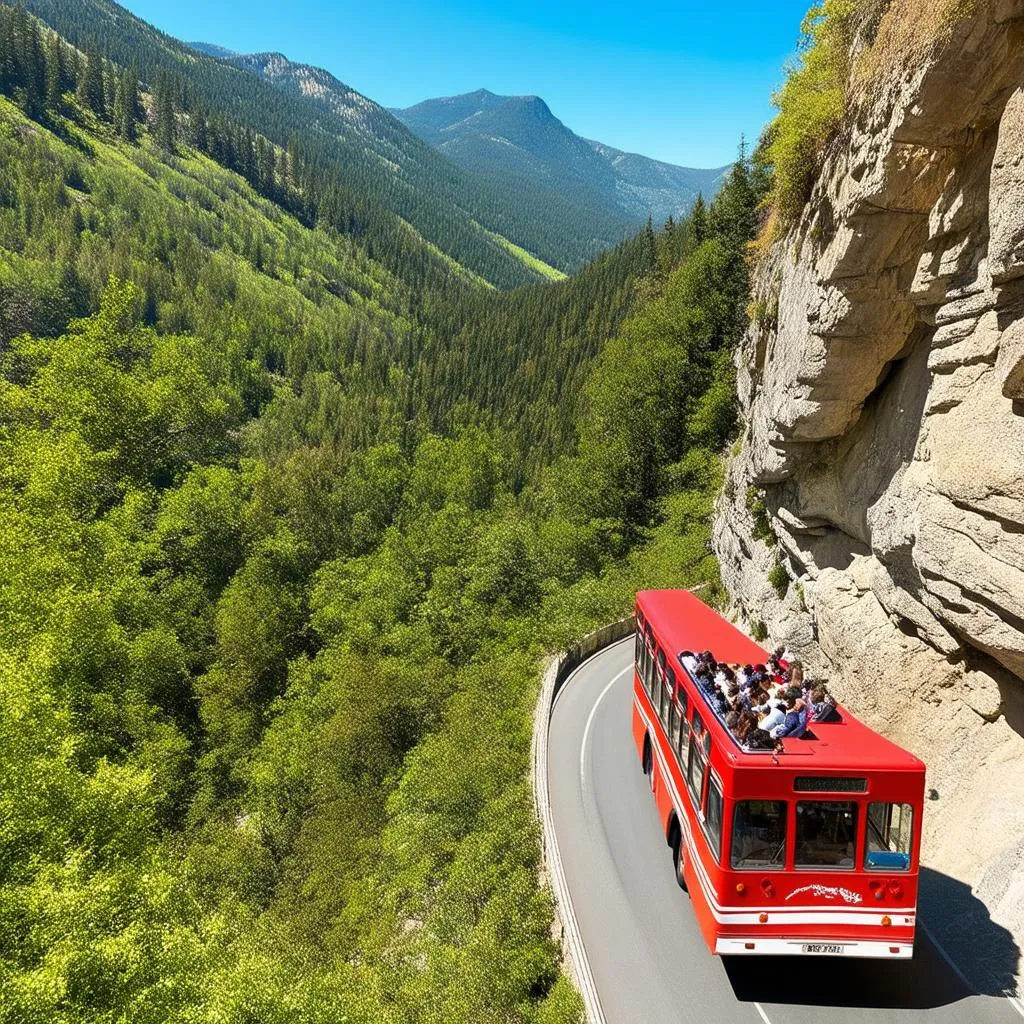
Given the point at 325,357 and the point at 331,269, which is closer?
the point at 325,357

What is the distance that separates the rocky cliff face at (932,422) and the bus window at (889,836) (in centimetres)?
338

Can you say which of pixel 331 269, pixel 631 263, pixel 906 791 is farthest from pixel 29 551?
pixel 331 269

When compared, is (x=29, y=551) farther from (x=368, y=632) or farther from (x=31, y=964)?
(x=31, y=964)

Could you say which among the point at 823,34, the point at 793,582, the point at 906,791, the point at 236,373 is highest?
the point at 823,34

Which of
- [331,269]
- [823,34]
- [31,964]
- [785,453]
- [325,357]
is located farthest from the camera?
[331,269]

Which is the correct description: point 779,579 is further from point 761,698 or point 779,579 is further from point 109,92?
point 109,92

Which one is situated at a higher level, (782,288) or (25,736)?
(782,288)

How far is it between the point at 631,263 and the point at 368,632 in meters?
87.3

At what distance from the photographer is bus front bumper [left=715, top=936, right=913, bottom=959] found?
935 cm

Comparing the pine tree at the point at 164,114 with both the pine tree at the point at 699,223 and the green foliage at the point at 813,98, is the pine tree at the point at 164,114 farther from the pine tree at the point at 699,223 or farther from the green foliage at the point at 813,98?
the green foliage at the point at 813,98

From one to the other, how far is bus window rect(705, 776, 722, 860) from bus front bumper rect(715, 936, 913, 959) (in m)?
1.20

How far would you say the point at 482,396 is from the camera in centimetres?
11494

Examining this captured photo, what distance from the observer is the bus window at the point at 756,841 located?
9.26m

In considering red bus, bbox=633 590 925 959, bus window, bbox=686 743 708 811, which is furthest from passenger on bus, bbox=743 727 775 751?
bus window, bbox=686 743 708 811
